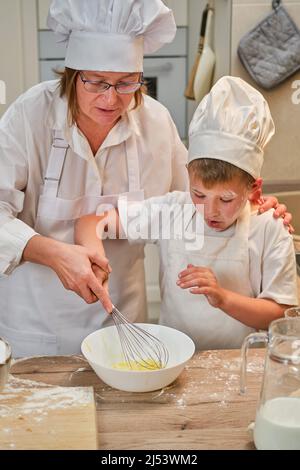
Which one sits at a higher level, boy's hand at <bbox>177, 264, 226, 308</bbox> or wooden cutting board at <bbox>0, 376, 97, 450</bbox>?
boy's hand at <bbox>177, 264, 226, 308</bbox>

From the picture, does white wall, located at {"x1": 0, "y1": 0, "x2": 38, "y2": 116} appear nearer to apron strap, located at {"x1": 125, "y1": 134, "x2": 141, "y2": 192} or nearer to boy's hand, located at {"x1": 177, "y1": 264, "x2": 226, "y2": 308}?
apron strap, located at {"x1": 125, "y1": 134, "x2": 141, "y2": 192}

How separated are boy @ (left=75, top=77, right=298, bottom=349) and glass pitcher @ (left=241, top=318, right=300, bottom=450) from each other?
33cm

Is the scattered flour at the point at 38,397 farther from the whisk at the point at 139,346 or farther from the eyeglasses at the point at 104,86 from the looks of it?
the eyeglasses at the point at 104,86

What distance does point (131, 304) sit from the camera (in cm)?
155

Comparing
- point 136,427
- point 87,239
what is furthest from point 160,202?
point 136,427

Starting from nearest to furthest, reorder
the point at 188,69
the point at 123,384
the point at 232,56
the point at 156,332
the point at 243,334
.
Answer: the point at 123,384 → the point at 156,332 → the point at 243,334 → the point at 232,56 → the point at 188,69

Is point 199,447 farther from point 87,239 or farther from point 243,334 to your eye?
point 87,239

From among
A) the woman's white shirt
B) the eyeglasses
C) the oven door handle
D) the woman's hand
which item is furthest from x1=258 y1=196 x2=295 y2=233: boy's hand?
the oven door handle

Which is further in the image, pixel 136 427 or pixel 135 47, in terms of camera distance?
pixel 135 47

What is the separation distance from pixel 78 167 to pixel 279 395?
76 cm

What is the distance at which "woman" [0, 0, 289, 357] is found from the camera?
4.13ft

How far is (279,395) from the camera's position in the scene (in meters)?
0.85

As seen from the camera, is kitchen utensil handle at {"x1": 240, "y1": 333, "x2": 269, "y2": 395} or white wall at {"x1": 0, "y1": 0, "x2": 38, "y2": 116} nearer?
kitchen utensil handle at {"x1": 240, "y1": 333, "x2": 269, "y2": 395}

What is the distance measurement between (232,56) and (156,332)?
4.25 feet
